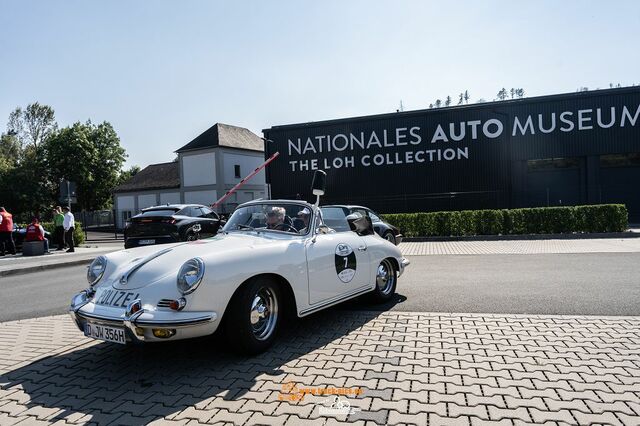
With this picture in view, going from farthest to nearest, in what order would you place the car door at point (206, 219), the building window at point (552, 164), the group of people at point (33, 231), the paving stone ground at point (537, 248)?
the building window at point (552, 164)
the group of people at point (33, 231)
the car door at point (206, 219)
the paving stone ground at point (537, 248)

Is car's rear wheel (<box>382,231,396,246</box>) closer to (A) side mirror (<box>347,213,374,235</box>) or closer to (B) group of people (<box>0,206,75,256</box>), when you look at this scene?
(A) side mirror (<box>347,213,374,235</box>)

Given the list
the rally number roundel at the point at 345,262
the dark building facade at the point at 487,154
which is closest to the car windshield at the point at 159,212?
the rally number roundel at the point at 345,262

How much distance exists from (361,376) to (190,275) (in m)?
1.63

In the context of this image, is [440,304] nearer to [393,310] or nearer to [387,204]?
[393,310]

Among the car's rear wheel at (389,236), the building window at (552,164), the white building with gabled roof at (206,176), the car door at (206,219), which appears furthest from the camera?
the white building with gabled roof at (206,176)

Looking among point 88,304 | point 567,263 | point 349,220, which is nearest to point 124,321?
point 88,304

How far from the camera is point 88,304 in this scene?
3.91m

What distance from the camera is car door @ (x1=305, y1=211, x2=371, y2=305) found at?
15.0 ft

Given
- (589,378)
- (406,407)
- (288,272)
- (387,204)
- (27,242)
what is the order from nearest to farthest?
(406,407) → (589,378) → (288,272) → (27,242) → (387,204)

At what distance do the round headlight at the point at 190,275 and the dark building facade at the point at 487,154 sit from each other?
62.4ft

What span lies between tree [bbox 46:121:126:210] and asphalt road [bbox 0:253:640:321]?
4333cm

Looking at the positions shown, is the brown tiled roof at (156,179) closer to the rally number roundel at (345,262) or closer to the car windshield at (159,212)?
the car windshield at (159,212)

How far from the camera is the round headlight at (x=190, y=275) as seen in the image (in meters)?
3.54

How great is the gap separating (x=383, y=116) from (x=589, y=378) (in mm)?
21727
